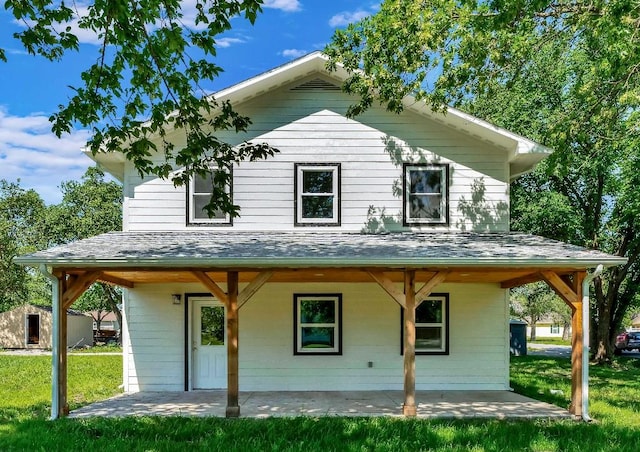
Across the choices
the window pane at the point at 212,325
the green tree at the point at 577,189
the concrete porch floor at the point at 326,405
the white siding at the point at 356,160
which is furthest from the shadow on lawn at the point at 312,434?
the green tree at the point at 577,189

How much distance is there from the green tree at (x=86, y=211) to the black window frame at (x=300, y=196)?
2099cm

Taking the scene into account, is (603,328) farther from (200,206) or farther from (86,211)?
(86,211)

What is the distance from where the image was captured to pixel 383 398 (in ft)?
32.4

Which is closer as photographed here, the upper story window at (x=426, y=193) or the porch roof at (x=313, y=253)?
the porch roof at (x=313, y=253)

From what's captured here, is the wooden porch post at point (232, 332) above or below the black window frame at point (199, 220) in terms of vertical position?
below

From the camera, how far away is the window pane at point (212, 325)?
11.1 metres

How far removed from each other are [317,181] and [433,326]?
3.97m

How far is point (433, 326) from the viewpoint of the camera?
440 inches

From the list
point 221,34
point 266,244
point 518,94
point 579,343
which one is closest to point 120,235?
point 266,244

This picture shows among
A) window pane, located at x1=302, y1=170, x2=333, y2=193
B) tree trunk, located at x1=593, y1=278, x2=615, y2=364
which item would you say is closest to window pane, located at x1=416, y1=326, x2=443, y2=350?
window pane, located at x1=302, y1=170, x2=333, y2=193

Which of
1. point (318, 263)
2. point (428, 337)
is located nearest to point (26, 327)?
point (428, 337)

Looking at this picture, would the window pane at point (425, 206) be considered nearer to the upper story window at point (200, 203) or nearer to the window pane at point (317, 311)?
the window pane at point (317, 311)

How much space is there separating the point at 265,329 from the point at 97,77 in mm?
6020

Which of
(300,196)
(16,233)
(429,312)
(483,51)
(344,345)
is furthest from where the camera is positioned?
(16,233)
